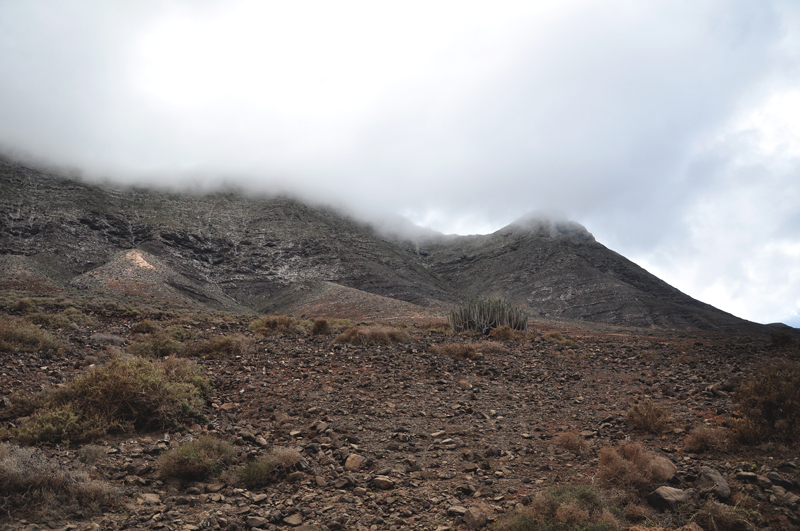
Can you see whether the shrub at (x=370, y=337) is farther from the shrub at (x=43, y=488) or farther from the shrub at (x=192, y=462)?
the shrub at (x=43, y=488)

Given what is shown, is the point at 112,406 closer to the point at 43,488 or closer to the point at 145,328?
the point at 43,488

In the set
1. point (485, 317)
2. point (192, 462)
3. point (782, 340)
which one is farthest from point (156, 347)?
point (782, 340)

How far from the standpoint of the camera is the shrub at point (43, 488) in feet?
12.4

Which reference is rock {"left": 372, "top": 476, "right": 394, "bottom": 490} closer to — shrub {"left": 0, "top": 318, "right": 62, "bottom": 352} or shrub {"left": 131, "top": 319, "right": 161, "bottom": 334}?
shrub {"left": 0, "top": 318, "right": 62, "bottom": 352}

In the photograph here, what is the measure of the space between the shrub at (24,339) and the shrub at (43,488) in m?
5.70

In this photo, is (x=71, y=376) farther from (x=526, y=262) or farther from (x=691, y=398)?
(x=526, y=262)

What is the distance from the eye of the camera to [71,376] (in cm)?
775

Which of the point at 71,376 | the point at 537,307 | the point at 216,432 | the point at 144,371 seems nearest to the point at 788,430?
the point at 216,432

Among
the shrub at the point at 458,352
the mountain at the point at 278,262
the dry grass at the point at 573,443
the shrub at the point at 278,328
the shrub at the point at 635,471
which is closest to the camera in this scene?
the shrub at the point at 635,471

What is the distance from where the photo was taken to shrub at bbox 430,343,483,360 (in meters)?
12.4

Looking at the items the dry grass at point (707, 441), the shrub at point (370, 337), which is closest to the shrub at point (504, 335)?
the shrub at point (370, 337)

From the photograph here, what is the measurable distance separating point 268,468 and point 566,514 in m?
3.31

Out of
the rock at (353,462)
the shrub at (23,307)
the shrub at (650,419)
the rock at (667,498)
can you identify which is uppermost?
the shrub at (650,419)

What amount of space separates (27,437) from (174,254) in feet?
205
